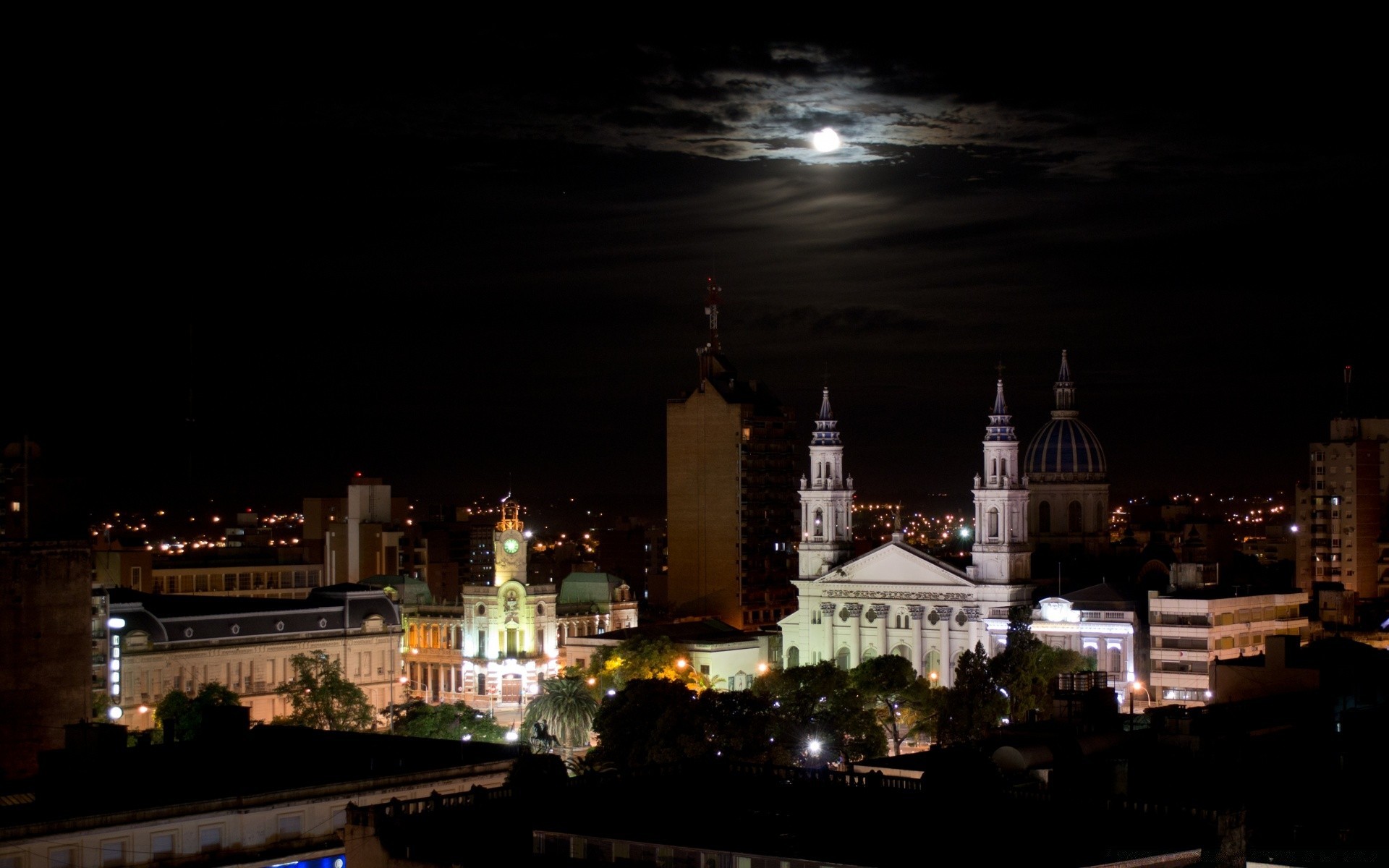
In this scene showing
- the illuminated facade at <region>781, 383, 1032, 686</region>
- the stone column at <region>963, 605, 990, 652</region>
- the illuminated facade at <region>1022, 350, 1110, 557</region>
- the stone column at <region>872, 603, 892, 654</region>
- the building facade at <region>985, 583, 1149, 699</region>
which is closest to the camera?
the building facade at <region>985, 583, 1149, 699</region>

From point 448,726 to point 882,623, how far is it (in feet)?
130

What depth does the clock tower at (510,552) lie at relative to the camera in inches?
6447

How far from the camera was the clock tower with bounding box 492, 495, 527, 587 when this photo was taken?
164m

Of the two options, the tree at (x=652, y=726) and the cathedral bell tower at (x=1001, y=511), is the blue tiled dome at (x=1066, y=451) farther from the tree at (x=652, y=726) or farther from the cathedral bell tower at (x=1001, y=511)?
the tree at (x=652, y=726)

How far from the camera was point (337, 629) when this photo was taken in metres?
153

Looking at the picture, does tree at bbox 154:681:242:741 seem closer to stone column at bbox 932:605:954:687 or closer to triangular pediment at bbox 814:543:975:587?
triangular pediment at bbox 814:543:975:587

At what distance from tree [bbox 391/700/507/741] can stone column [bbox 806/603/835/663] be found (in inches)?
1256

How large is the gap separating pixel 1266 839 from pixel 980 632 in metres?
86.5

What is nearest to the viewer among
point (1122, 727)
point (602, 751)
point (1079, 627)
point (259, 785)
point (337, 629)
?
point (259, 785)

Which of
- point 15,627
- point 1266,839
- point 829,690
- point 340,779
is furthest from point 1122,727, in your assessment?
point 15,627

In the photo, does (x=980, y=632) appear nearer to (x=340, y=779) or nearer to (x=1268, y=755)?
(x=1268, y=755)

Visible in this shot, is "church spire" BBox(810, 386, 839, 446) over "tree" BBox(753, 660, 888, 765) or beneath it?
over

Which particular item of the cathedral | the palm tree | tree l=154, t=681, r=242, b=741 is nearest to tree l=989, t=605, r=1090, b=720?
the cathedral

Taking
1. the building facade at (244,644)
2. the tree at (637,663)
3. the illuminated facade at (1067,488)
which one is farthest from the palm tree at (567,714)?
the illuminated facade at (1067,488)
